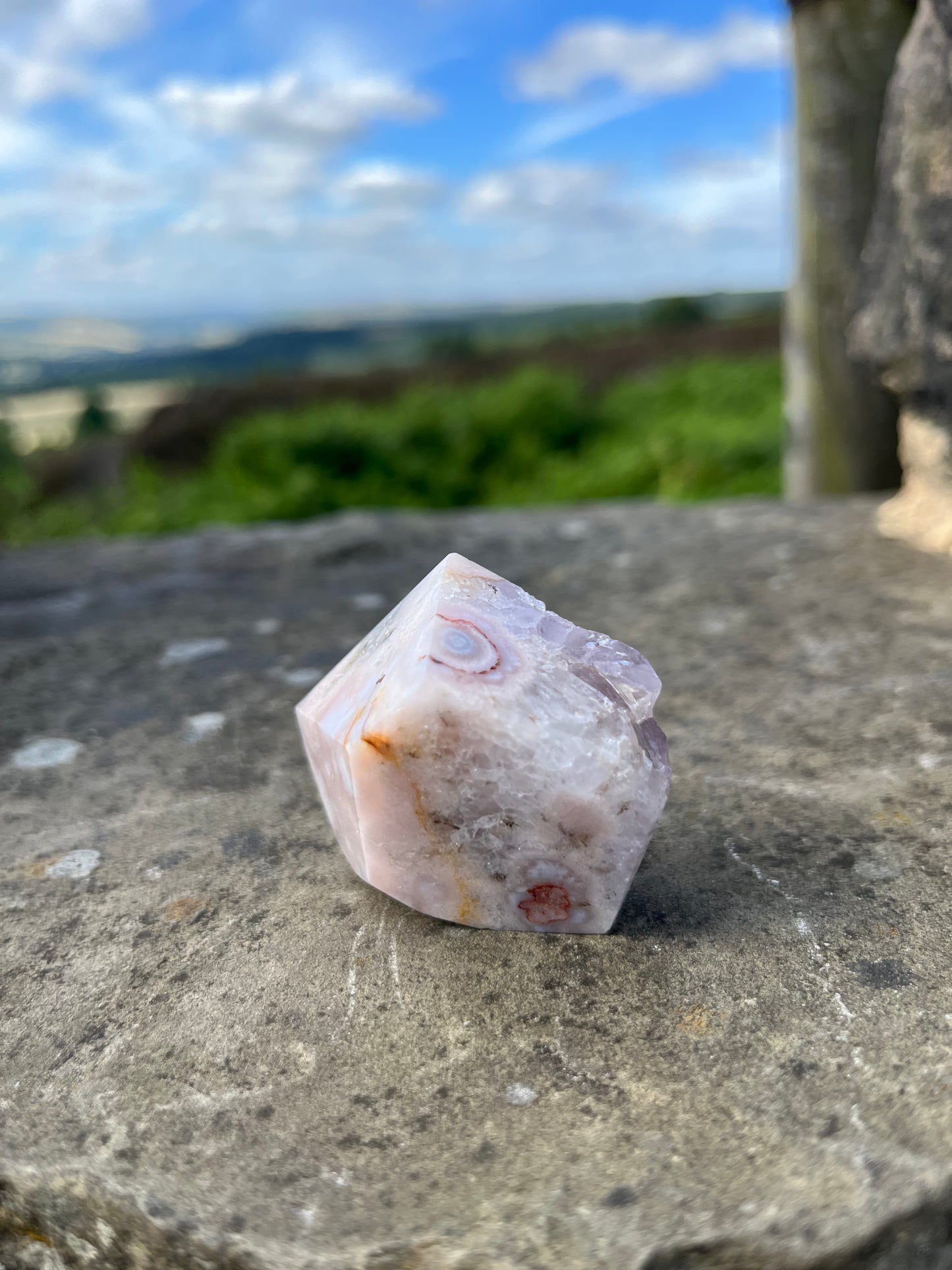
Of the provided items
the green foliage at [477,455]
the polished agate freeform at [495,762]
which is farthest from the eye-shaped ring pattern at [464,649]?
the green foliage at [477,455]

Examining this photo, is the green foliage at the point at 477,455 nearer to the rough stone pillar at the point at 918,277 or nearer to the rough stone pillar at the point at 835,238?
the rough stone pillar at the point at 835,238

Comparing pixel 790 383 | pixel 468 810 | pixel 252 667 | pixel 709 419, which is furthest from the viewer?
pixel 709 419

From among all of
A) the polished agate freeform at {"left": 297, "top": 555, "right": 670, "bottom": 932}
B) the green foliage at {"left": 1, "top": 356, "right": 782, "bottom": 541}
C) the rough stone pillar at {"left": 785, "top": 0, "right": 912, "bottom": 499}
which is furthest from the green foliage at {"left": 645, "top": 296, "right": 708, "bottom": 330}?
the polished agate freeform at {"left": 297, "top": 555, "right": 670, "bottom": 932}

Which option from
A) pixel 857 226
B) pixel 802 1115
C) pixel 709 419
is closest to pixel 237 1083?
pixel 802 1115

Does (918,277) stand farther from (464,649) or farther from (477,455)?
(477,455)

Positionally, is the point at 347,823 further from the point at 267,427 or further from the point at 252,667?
the point at 267,427

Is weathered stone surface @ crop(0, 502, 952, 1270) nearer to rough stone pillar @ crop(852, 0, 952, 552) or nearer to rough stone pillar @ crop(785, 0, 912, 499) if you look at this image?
rough stone pillar @ crop(852, 0, 952, 552)
